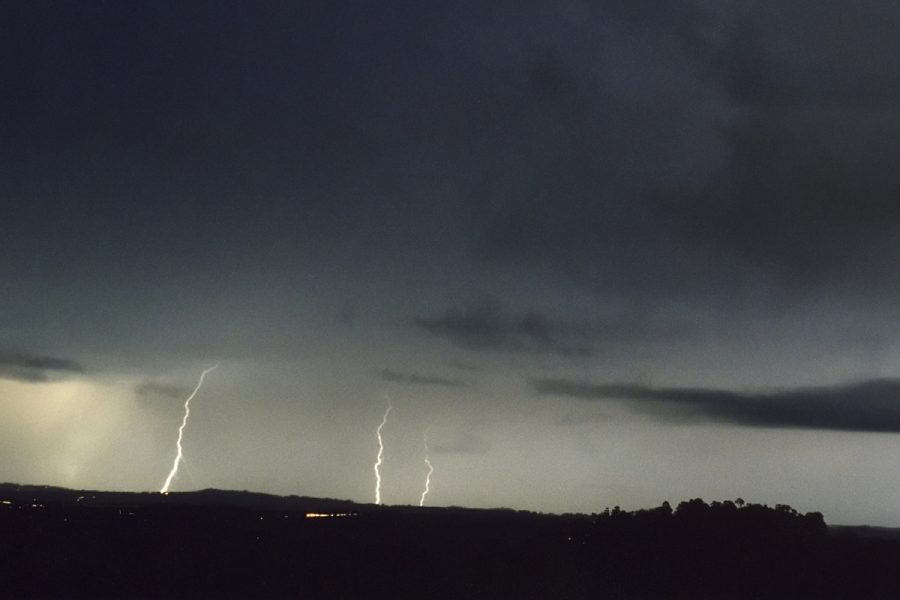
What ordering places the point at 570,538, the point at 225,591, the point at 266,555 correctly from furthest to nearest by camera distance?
the point at 570,538
the point at 266,555
the point at 225,591

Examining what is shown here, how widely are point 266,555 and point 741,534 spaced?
38.4 meters

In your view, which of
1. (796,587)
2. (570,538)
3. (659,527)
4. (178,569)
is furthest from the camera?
(570,538)

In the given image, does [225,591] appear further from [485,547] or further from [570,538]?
[570,538]

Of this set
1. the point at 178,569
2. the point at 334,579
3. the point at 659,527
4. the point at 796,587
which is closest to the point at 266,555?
the point at 178,569

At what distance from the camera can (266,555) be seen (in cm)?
9162

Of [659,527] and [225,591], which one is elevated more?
[659,527]

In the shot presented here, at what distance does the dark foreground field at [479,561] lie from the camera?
7000 cm

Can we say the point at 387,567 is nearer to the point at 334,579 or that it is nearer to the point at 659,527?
the point at 334,579

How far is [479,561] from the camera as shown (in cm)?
8769

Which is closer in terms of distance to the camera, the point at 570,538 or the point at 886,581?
the point at 886,581

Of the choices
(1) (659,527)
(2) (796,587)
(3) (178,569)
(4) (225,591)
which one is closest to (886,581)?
(2) (796,587)

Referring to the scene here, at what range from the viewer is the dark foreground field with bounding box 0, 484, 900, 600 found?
70000 millimetres

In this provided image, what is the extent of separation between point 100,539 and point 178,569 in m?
26.5

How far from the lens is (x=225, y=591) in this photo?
66812mm
